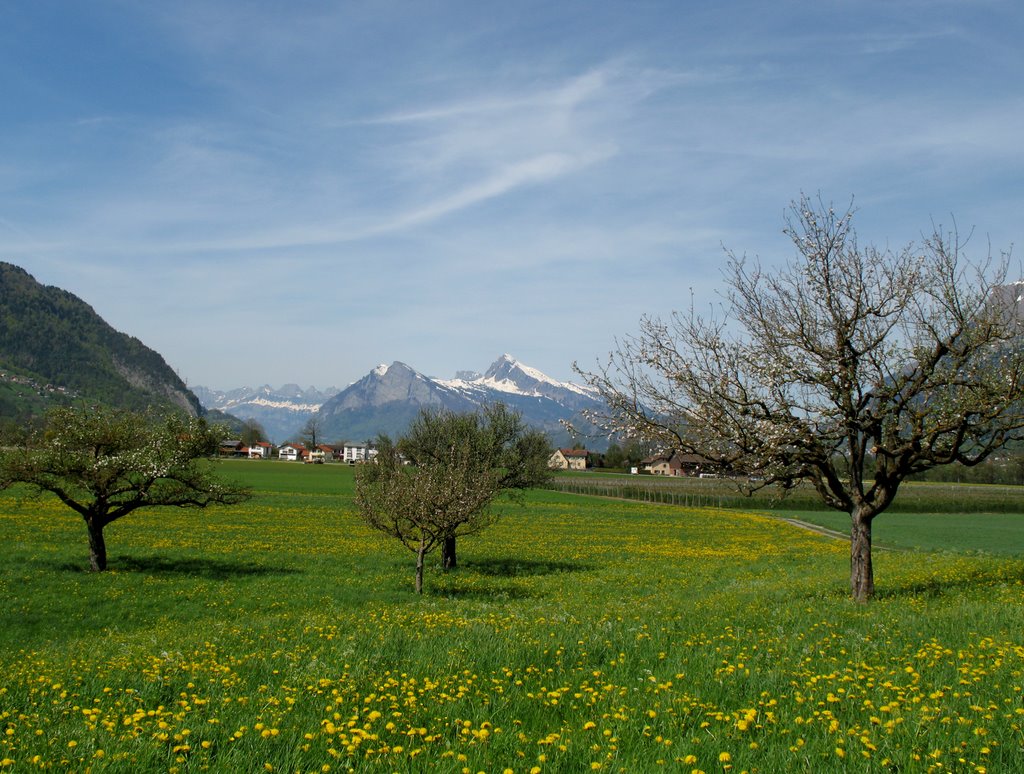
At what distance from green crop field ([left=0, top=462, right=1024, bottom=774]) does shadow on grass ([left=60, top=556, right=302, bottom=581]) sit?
2670 millimetres

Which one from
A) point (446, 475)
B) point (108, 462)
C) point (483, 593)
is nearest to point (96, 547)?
point (108, 462)

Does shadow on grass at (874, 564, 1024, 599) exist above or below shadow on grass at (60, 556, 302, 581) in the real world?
above

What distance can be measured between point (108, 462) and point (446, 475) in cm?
1431

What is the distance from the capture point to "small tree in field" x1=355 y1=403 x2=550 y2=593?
29000 millimetres

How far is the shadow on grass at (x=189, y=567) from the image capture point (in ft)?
101

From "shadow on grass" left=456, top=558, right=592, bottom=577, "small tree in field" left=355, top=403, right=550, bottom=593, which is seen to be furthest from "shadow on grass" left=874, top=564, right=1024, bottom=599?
"shadow on grass" left=456, top=558, right=592, bottom=577

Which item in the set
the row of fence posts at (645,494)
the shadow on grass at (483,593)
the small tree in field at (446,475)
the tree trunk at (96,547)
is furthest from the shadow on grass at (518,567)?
the row of fence posts at (645,494)

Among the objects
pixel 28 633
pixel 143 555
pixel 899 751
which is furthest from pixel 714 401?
pixel 143 555

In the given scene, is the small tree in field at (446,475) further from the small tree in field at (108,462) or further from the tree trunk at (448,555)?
the small tree in field at (108,462)

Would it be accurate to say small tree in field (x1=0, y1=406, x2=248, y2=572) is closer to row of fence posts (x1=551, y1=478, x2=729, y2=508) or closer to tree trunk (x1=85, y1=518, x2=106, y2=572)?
tree trunk (x1=85, y1=518, x2=106, y2=572)

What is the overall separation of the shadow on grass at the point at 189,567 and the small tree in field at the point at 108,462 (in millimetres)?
1123

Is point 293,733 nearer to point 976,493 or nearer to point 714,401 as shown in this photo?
point 714,401

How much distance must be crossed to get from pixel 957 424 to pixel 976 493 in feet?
392

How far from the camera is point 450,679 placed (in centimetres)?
914
